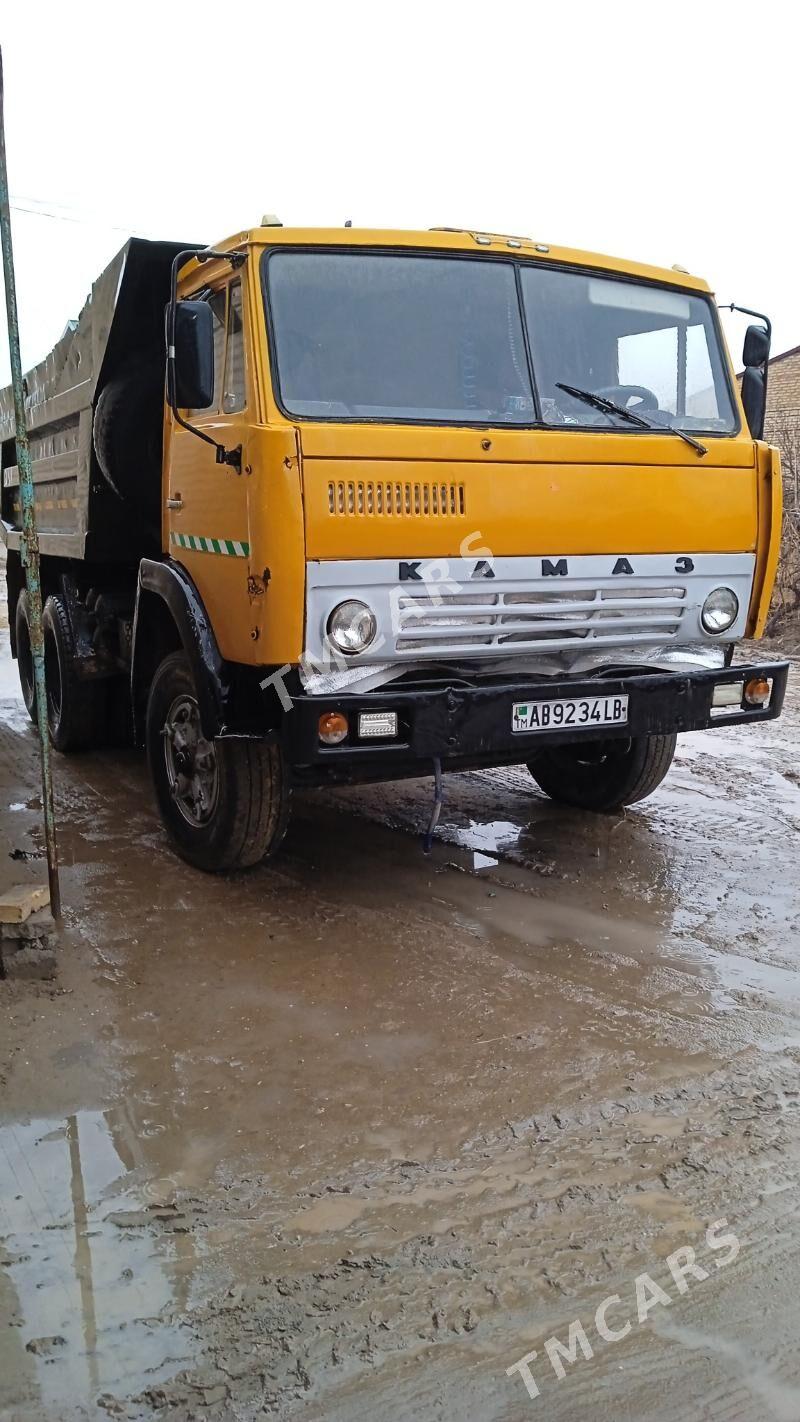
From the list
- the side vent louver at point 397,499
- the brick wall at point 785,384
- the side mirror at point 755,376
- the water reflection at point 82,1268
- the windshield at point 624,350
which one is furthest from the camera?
the brick wall at point 785,384

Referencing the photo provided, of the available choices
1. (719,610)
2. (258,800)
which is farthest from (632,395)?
(258,800)

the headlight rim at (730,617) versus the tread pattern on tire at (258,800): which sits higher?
the headlight rim at (730,617)

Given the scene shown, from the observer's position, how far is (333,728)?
12.7ft

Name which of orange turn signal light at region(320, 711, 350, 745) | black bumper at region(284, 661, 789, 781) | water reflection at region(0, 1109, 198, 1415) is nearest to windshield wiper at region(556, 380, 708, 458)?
black bumper at region(284, 661, 789, 781)

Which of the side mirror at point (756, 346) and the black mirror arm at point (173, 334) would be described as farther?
the side mirror at point (756, 346)

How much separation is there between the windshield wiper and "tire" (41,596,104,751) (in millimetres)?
3581

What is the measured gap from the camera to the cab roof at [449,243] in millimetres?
4023

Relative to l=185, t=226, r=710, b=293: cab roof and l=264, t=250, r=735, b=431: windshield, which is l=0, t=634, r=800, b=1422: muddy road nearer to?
l=264, t=250, r=735, b=431: windshield

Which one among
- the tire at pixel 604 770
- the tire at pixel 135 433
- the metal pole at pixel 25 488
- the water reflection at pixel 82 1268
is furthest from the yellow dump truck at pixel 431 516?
the water reflection at pixel 82 1268

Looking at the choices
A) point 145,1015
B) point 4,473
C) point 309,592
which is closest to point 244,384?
point 309,592

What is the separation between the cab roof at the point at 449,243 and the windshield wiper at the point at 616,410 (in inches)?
20.7

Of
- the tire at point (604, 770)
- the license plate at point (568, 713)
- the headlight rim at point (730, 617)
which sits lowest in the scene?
the tire at point (604, 770)

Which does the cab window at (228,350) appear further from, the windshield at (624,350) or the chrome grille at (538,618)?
the windshield at (624,350)

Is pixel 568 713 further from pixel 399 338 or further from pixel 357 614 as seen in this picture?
pixel 399 338
